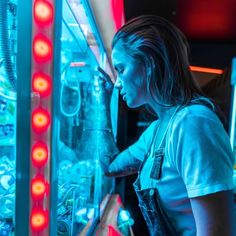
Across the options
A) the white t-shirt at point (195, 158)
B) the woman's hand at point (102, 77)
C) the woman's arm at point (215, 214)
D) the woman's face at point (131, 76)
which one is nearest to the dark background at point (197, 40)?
the woman's hand at point (102, 77)

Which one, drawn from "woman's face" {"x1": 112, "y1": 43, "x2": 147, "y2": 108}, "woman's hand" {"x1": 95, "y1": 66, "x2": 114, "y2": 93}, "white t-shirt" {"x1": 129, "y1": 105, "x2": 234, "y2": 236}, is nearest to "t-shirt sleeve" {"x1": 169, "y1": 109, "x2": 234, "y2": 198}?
"white t-shirt" {"x1": 129, "y1": 105, "x2": 234, "y2": 236}

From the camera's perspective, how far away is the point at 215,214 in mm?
644

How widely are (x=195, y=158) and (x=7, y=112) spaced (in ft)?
1.41

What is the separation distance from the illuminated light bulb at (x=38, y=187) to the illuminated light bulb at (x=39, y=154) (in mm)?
30

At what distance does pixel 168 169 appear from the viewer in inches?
29.9

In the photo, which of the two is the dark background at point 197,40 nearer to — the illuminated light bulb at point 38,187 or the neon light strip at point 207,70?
the neon light strip at point 207,70

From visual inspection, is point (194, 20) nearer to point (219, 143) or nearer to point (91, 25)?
point (91, 25)

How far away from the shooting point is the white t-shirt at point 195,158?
0.65 m

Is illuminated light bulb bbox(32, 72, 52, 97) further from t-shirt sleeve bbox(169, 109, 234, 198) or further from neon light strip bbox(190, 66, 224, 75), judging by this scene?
neon light strip bbox(190, 66, 224, 75)

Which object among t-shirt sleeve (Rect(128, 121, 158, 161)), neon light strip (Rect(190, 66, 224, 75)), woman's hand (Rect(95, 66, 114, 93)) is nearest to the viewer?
t-shirt sleeve (Rect(128, 121, 158, 161))

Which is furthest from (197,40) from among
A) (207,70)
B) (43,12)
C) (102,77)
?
(43,12)

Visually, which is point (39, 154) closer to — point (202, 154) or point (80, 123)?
point (202, 154)

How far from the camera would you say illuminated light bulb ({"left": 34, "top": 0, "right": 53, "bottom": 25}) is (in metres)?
0.62

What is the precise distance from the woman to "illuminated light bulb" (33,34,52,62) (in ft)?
0.80
